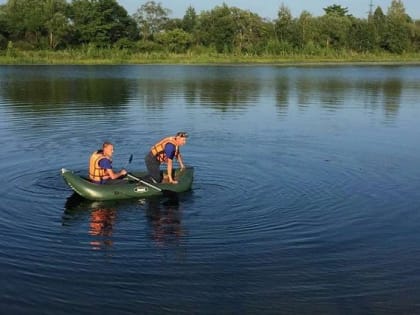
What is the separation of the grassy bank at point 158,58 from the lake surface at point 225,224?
60.5 metres

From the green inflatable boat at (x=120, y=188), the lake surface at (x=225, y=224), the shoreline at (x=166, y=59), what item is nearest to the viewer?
the lake surface at (x=225, y=224)

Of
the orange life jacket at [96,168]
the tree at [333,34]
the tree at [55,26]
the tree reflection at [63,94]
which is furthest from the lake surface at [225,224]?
the tree at [333,34]

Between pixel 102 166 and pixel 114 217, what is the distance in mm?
1665

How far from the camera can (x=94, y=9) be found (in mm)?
99875

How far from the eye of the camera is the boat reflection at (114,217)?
40.4 feet

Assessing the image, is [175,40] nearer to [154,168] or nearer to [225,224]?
[154,168]

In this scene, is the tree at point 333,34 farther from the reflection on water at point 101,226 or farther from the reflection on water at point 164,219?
the reflection on water at point 101,226

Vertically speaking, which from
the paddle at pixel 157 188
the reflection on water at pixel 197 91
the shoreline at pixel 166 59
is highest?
the shoreline at pixel 166 59

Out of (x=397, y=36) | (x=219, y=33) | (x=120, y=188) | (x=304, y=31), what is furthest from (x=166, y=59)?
(x=120, y=188)

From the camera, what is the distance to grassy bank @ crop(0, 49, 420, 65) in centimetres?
8556

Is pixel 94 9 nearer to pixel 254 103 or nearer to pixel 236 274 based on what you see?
pixel 254 103

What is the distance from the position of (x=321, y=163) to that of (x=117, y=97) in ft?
75.2

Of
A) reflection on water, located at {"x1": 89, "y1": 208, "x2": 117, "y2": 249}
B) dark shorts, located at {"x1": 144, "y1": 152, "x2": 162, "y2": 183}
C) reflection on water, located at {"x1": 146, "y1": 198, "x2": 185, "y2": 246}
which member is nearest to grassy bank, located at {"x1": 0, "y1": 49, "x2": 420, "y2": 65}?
dark shorts, located at {"x1": 144, "y1": 152, "x2": 162, "y2": 183}

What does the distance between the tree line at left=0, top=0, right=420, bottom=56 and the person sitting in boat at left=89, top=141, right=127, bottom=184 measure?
3103 inches
